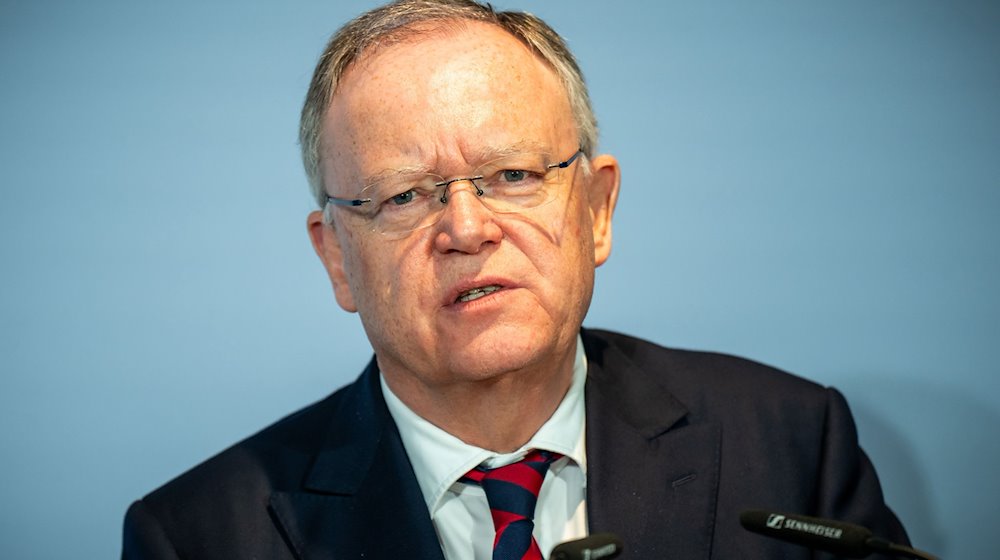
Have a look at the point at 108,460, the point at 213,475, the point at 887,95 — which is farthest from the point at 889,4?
the point at 108,460

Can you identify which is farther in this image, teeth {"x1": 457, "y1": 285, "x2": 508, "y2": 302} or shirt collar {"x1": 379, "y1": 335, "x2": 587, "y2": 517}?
shirt collar {"x1": 379, "y1": 335, "x2": 587, "y2": 517}

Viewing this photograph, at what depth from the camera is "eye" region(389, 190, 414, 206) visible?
2.29 meters

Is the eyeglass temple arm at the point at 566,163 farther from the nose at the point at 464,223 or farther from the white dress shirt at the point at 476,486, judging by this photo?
the white dress shirt at the point at 476,486

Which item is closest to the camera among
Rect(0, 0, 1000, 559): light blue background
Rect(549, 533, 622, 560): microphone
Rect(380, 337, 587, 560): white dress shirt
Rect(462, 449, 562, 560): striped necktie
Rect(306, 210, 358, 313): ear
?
Rect(549, 533, 622, 560): microphone

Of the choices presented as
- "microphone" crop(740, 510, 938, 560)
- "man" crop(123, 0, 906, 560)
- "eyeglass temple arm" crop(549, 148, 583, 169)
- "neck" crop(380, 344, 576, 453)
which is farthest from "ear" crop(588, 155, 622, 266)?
"microphone" crop(740, 510, 938, 560)

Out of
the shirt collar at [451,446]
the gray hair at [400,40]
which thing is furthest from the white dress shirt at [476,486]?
the gray hair at [400,40]

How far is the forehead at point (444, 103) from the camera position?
223cm

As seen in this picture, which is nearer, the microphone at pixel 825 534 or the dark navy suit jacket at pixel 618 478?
the microphone at pixel 825 534

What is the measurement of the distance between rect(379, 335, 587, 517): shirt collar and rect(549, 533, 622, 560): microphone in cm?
74

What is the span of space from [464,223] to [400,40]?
0.47 m

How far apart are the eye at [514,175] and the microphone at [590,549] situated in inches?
34.3

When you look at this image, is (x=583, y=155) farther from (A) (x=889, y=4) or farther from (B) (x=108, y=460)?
(B) (x=108, y=460)

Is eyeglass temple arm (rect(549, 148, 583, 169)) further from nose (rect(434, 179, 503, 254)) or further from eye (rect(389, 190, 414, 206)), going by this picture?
eye (rect(389, 190, 414, 206))

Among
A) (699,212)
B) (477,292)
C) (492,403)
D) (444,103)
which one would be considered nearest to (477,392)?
(492,403)
